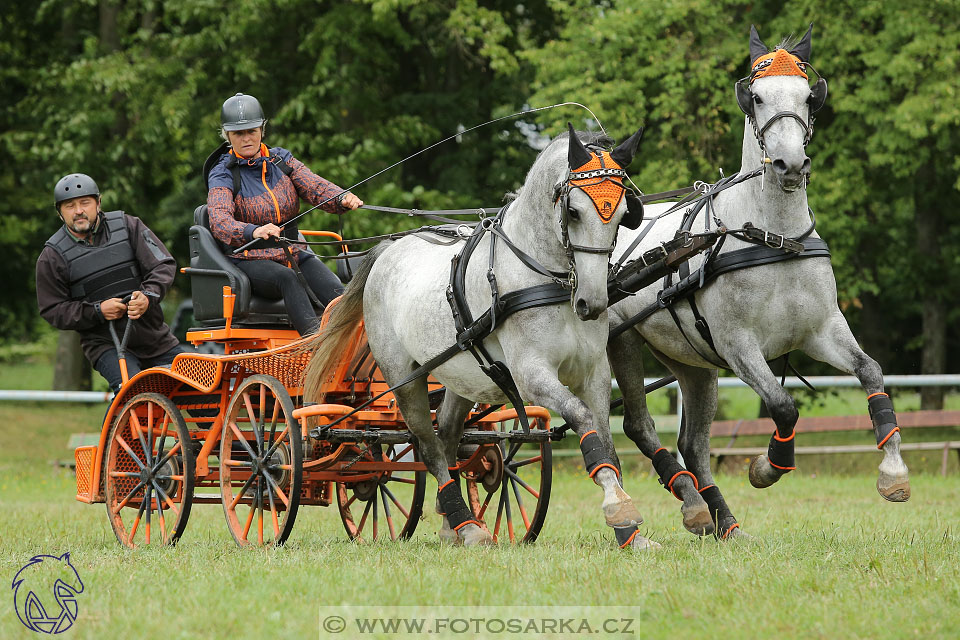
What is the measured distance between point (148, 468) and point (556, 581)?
333 cm

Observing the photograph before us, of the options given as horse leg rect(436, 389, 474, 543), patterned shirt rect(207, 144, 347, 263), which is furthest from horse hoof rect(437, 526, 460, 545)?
patterned shirt rect(207, 144, 347, 263)

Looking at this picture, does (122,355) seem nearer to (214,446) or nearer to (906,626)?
(214,446)

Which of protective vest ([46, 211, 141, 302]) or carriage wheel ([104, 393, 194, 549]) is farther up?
protective vest ([46, 211, 141, 302])

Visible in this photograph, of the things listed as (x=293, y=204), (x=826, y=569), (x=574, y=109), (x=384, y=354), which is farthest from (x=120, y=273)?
(x=574, y=109)

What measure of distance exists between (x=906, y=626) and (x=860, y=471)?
10.7m

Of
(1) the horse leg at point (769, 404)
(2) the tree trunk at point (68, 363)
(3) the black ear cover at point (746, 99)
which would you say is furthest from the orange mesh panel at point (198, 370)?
(2) the tree trunk at point (68, 363)

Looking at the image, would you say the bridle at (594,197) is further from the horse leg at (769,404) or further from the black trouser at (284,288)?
the black trouser at (284,288)

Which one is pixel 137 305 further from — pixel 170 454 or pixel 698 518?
pixel 698 518

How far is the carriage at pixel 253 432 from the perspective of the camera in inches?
263

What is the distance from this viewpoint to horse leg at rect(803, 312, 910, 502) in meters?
5.56

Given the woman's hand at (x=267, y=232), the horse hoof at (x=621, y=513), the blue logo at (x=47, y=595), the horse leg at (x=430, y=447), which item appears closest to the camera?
the blue logo at (x=47, y=595)

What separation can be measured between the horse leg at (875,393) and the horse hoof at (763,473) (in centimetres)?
55

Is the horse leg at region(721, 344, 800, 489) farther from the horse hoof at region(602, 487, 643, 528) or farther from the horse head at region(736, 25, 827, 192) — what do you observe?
the horse hoof at region(602, 487, 643, 528)

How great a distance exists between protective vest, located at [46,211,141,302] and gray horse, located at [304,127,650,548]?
169 centimetres
